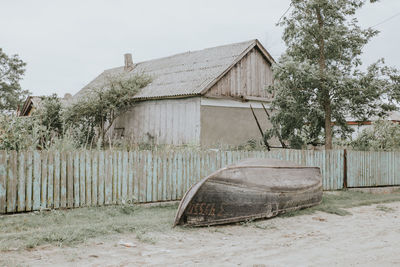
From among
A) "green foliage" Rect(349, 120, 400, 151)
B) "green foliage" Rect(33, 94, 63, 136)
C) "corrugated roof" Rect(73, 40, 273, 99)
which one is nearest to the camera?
"green foliage" Rect(349, 120, 400, 151)

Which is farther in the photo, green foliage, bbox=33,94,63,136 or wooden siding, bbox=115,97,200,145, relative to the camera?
green foliage, bbox=33,94,63,136

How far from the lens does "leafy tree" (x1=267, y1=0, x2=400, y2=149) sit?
13023 millimetres

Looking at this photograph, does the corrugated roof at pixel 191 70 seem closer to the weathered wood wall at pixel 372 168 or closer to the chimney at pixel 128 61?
the chimney at pixel 128 61

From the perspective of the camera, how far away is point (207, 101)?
53.7ft

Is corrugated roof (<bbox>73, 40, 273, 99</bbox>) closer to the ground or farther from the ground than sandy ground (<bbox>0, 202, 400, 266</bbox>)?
farther from the ground

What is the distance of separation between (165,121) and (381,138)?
9453 mm

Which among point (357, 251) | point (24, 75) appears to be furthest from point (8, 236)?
point (24, 75)

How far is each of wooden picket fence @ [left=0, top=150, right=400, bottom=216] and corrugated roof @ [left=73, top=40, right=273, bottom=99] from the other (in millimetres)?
6292

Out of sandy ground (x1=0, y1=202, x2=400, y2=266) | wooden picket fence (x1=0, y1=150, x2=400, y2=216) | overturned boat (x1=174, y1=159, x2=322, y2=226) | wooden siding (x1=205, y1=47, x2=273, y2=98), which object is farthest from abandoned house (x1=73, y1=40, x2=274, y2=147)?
sandy ground (x1=0, y1=202, x2=400, y2=266)

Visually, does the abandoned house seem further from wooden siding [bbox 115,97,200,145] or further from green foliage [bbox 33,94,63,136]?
green foliage [bbox 33,94,63,136]

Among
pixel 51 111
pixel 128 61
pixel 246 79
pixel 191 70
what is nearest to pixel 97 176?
pixel 246 79

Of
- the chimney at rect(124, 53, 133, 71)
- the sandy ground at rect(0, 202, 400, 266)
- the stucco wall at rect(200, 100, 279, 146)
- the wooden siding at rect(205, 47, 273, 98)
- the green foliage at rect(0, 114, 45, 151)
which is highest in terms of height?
the chimney at rect(124, 53, 133, 71)

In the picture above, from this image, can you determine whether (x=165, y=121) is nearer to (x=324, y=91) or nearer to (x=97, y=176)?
(x=324, y=91)

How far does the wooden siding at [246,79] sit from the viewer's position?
1688cm
